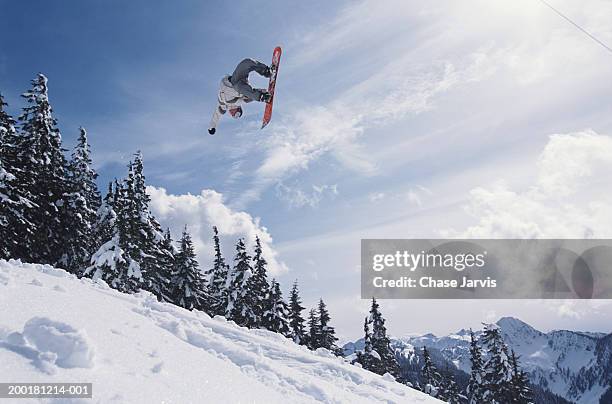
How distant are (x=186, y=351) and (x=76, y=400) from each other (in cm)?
322

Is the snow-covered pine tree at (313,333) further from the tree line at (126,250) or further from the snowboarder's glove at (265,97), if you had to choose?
the snowboarder's glove at (265,97)

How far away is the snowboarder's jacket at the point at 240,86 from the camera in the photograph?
12.3 meters

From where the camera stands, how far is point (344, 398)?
26.2 ft

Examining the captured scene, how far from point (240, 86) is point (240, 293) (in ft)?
88.4

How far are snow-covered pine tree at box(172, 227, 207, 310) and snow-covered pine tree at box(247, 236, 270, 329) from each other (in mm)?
4323

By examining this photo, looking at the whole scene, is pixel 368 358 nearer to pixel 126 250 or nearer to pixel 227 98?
pixel 126 250

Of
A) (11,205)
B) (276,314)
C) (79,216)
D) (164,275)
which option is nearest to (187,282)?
(164,275)

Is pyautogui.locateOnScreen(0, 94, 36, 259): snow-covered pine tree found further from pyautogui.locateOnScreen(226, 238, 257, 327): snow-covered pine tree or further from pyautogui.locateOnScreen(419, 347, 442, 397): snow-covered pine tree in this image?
pyautogui.locateOnScreen(419, 347, 442, 397): snow-covered pine tree

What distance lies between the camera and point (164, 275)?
36.2m

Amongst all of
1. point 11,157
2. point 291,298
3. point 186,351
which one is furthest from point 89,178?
point 186,351

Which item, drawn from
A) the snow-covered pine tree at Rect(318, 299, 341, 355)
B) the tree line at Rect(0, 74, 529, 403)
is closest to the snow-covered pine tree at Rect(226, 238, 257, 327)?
the tree line at Rect(0, 74, 529, 403)

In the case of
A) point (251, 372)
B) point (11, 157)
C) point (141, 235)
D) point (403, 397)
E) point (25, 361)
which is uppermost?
point (11, 157)

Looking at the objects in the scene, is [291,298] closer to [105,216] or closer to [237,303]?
[237,303]

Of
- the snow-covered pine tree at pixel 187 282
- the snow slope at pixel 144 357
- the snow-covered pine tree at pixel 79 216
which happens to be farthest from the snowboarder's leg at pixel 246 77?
the snow-covered pine tree at pixel 187 282
